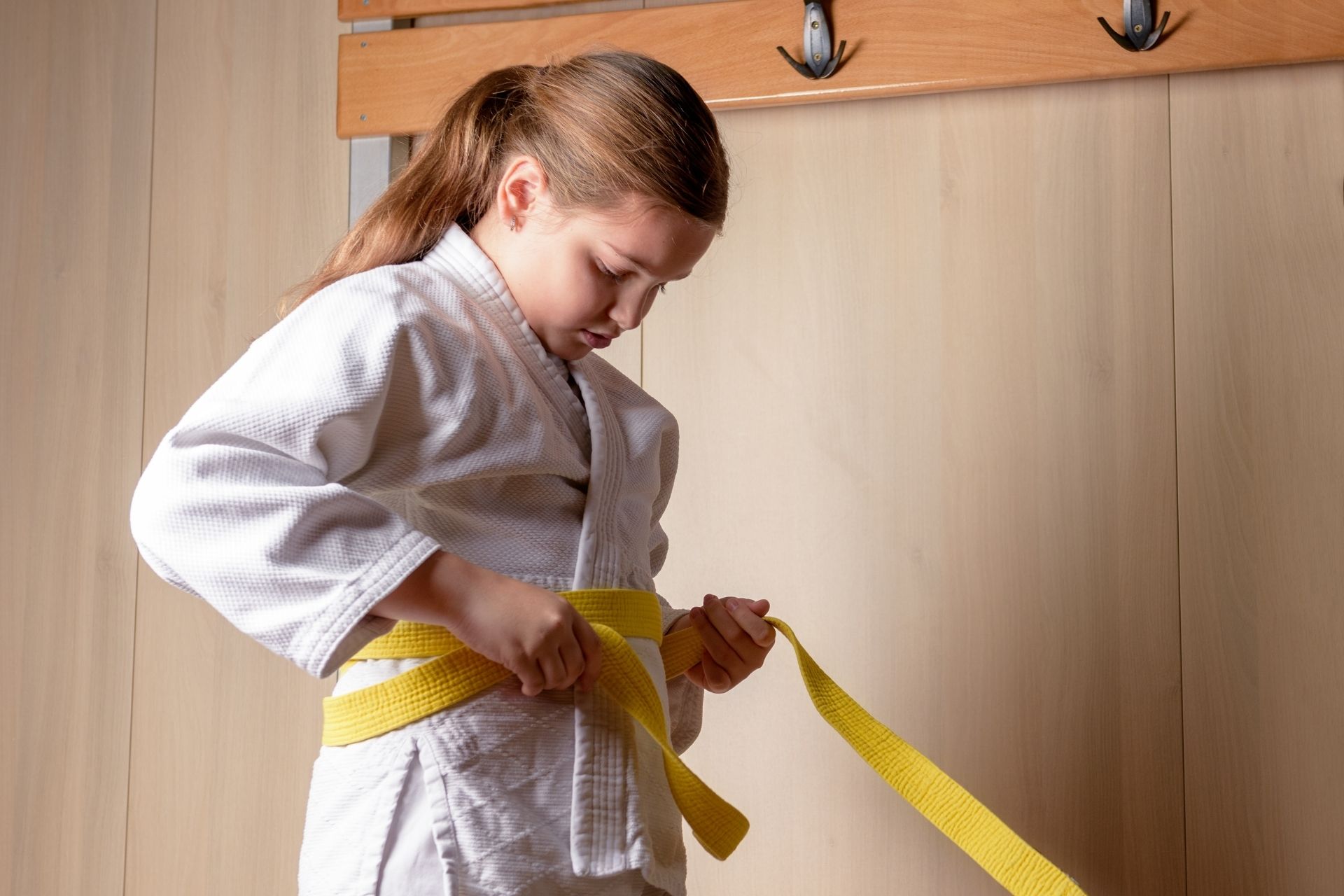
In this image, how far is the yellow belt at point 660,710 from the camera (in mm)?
783

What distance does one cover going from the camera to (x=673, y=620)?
3.35 feet

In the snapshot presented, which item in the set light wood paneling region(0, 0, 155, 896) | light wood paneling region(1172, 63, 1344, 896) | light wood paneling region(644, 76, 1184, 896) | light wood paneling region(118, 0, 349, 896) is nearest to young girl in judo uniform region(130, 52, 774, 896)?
light wood paneling region(644, 76, 1184, 896)

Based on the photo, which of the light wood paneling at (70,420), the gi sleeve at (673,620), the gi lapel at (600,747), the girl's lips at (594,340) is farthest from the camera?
the light wood paneling at (70,420)

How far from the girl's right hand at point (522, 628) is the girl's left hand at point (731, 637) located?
248 mm

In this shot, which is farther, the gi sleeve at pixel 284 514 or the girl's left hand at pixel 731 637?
the girl's left hand at pixel 731 637

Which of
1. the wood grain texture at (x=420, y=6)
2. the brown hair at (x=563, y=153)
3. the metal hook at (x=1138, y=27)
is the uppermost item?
the wood grain texture at (x=420, y=6)

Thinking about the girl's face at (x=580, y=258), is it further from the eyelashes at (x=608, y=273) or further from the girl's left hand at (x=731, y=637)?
the girl's left hand at (x=731, y=637)

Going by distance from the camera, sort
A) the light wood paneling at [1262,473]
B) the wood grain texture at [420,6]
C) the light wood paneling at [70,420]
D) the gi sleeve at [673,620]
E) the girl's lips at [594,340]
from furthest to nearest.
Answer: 1. the light wood paneling at [70,420]
2. the wood grain texture at [420,6]
3. the light wood paneling at [1262,473]
4. the gi sleeve at [673,620]
5. the girl's lips at [594,340]

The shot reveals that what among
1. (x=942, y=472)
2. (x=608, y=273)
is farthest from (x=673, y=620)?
(x=942, y=472)

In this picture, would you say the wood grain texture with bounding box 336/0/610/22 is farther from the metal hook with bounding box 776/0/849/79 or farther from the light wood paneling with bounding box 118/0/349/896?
the metal hook with bounding box 776/0/849/79

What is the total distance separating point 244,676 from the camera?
1.62 metres

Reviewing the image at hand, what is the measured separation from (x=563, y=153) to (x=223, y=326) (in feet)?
3.13

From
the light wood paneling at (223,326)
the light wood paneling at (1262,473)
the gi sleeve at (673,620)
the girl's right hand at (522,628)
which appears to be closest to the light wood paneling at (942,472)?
the light wood paneling at (1262,473)

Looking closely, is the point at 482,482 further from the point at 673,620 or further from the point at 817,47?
the point at 817,47
